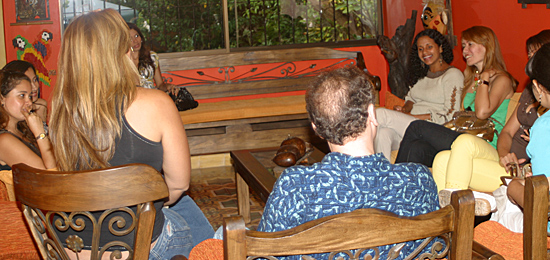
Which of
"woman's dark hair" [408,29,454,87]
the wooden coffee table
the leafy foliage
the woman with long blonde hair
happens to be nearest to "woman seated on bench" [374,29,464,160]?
"woman's dark hair" [408,29,454,87]

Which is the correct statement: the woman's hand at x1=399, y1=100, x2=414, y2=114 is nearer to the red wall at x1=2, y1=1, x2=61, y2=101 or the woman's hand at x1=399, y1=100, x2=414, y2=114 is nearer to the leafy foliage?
the leafy foliage

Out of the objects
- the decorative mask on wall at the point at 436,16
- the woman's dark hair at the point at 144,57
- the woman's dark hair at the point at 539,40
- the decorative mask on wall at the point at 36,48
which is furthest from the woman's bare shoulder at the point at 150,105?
the decorative mask on wall at the point at 36,48

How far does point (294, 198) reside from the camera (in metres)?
1.25

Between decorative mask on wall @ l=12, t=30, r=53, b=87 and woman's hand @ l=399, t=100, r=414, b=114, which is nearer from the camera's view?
woman's hand @ l=399, t=100, r=414, b=114

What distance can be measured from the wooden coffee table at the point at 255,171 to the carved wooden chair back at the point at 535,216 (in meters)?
1.29

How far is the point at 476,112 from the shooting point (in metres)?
3.30

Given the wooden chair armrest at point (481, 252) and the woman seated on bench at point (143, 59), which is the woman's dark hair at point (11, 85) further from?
the wooden chair armrest at point (481, 252)

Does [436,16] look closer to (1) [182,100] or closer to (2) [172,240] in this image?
(1) [182,100]

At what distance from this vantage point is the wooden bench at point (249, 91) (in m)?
4.84

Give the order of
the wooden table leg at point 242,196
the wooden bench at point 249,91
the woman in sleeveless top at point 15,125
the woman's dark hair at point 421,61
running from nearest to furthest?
1. the woman in sleeveless top at point 15,125
2. the wooden table leg at point 242,196
3. the woman's dark hair at point 421,61
4. the wooden bench at point 249,91

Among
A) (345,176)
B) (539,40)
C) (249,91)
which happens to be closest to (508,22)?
(539,40)

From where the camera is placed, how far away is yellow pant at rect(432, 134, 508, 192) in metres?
2.52

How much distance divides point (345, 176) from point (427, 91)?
2999mm

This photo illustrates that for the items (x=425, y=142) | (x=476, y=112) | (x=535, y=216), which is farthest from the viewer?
(x=476, y=112)
